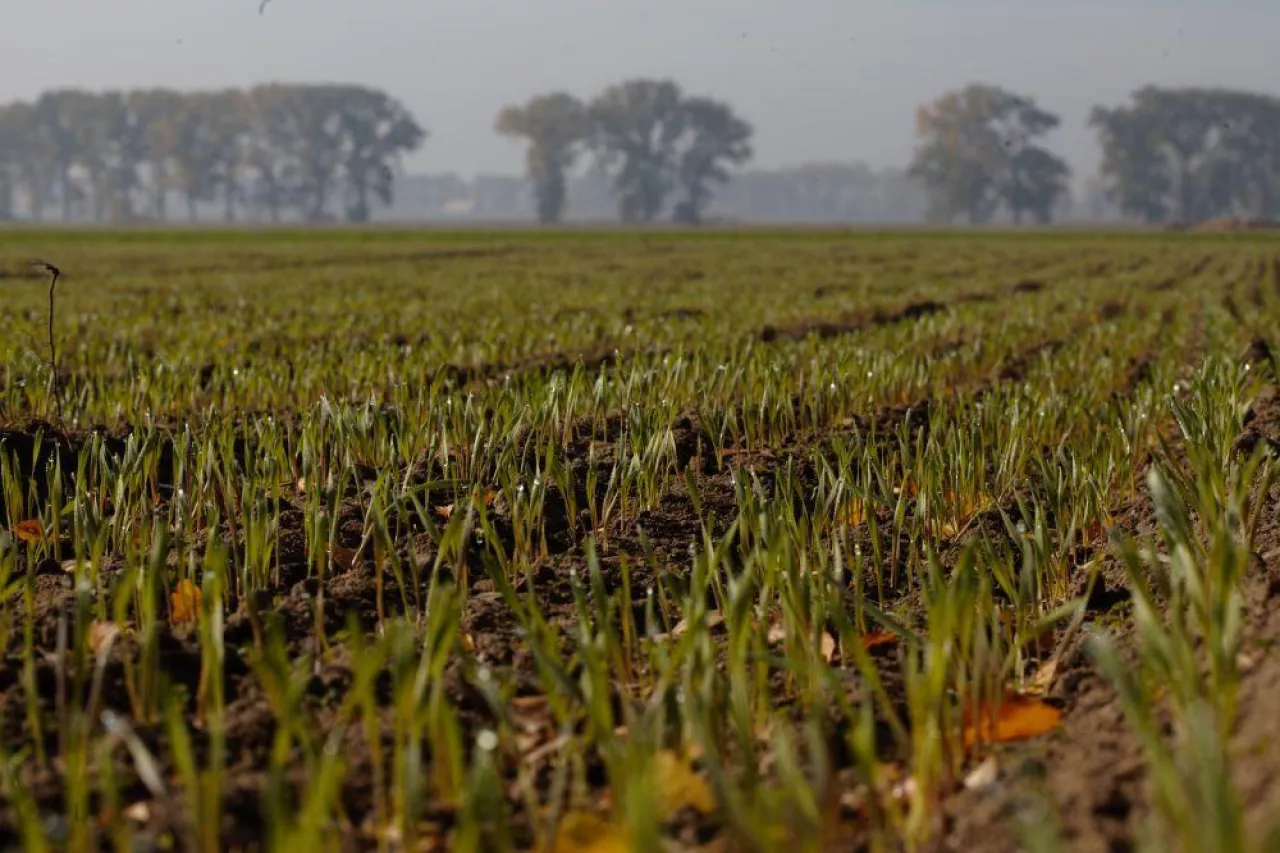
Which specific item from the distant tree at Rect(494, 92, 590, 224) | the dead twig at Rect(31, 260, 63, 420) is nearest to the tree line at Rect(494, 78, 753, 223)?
the distant tree at Rect(494, 92, 590, 224)

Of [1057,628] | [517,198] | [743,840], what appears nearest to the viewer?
[743,840]

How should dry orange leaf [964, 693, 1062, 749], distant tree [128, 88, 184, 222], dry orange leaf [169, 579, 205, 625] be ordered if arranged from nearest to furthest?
dry orange leaf [964, 693, 1062, 749] < dry orange leaf [169, 579, 205, 625] < distant tree [128, 88, 184, 222]

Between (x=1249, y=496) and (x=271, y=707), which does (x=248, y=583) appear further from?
(x=1249, y=496)

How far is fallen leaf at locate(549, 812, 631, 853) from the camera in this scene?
4.51 ft

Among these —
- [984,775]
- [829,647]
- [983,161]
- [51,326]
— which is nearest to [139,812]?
[984,775]

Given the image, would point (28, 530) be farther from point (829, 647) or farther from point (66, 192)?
point (66, 192)

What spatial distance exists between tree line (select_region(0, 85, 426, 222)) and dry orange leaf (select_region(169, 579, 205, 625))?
9476cm

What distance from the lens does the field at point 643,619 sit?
137cm

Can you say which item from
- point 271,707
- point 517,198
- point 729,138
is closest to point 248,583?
point 271,707

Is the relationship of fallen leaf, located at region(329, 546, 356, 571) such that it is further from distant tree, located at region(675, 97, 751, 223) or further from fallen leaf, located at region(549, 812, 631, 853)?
distant tree, located at region(675, 97, 751, 223)

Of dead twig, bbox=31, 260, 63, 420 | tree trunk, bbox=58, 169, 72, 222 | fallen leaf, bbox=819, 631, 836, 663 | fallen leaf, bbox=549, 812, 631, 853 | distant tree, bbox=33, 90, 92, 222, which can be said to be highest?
distant tree, bbox=33, 90, 92, 222

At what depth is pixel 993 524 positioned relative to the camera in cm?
314

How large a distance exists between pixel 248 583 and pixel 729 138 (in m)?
96.1

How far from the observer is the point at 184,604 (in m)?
2.33
